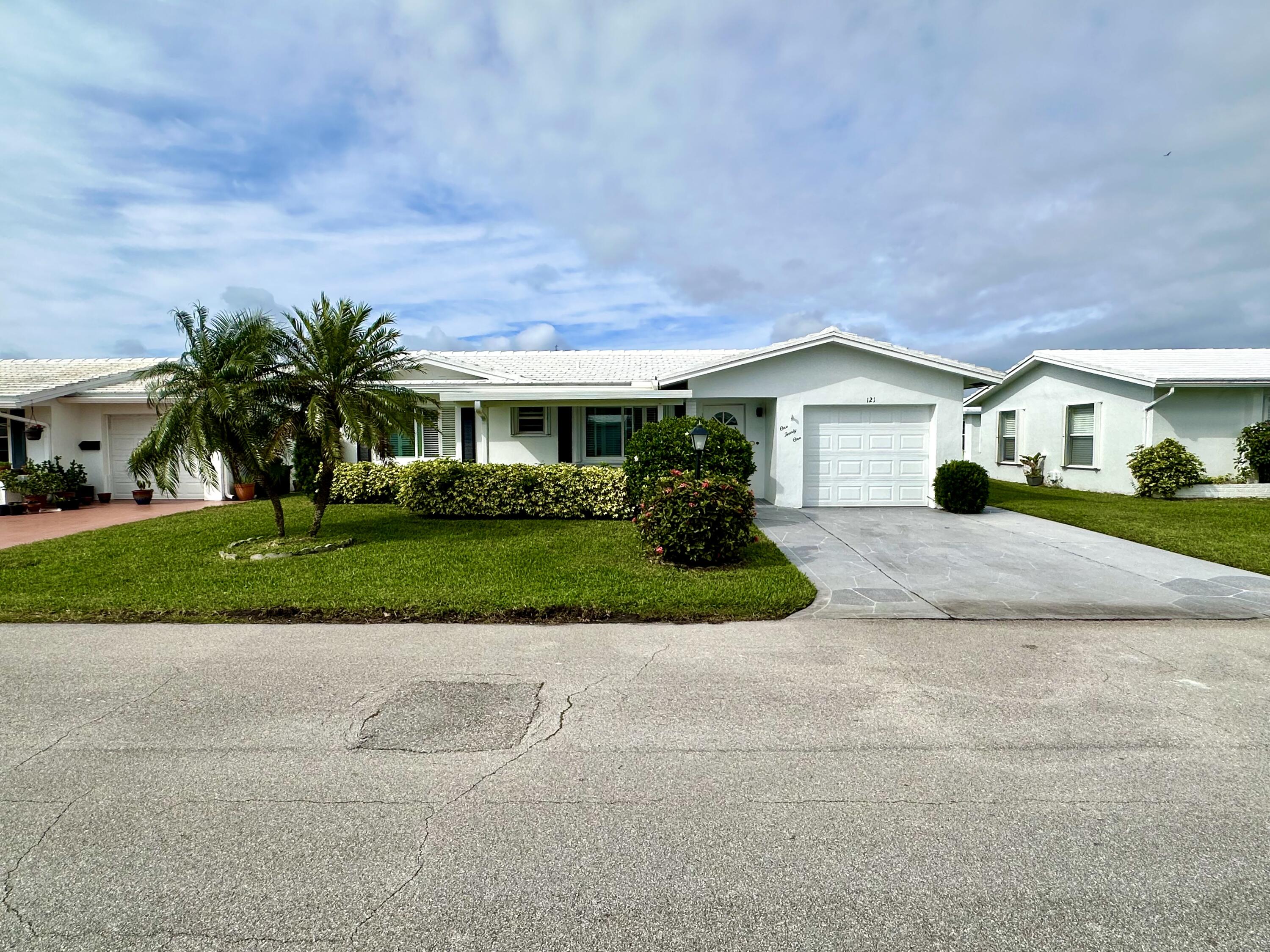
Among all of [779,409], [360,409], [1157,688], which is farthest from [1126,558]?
[360,409]

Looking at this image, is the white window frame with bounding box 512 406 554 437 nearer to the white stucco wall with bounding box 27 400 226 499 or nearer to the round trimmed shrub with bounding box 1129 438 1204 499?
the white stucco wall with bounding box 27 400 226 499

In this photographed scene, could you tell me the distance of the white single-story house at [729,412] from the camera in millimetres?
14531

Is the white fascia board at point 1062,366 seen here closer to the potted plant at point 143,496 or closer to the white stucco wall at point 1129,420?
the white stucco wall at point 1129,420

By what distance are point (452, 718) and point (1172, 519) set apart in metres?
14.6

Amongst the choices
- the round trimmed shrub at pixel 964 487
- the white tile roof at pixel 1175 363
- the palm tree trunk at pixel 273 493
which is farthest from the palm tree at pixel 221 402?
the white tile roof at pixel 1175 363

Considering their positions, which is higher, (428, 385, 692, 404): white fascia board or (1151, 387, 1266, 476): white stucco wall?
(428, 385, 692, 404): white fascia board

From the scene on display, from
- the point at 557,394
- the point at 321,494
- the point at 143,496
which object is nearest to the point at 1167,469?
the point at 557,394

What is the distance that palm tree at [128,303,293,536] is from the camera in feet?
30.3

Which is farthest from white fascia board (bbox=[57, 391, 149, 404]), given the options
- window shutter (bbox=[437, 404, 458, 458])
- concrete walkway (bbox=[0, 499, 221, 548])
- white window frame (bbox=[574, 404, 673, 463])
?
white window frame (bbox=[574, 404, 673, 463])

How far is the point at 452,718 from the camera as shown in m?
4.22

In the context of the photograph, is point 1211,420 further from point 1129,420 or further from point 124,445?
point 124,445

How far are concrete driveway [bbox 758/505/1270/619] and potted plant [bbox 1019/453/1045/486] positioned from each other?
8503 millimetres

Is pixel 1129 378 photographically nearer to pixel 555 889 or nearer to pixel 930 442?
pixel 930 442

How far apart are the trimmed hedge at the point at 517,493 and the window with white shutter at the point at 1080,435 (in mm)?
13926
